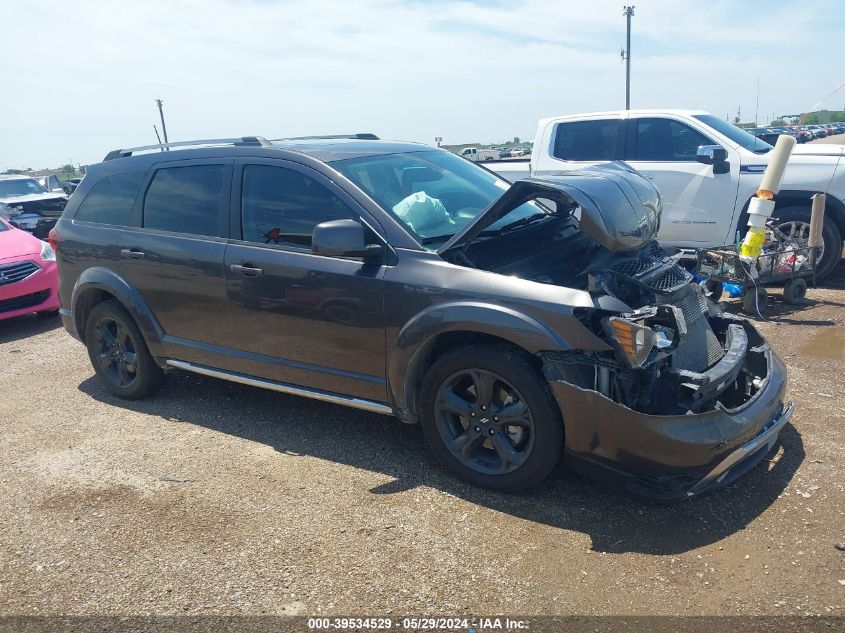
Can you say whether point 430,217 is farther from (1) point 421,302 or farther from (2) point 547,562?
(2) point 547,562

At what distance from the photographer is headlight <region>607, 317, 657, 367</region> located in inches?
122

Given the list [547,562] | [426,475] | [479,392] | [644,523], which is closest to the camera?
[547,562]

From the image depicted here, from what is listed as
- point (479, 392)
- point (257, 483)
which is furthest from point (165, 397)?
point (479, 392)

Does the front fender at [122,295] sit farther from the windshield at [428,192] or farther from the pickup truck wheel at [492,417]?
the pickup truck wheel at [492,417]

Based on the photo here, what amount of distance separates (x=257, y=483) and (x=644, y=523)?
6.93 feet

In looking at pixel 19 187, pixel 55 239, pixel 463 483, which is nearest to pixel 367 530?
pixel 463 483

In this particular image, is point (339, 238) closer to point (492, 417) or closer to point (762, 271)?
point (492, 417)

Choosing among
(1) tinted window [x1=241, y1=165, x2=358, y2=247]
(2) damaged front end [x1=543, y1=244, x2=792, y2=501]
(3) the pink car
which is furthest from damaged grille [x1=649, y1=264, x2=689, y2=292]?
(3) the pink car

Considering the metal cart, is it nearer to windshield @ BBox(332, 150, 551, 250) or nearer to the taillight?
windshield @ BBox(332, 150, 551, 250)

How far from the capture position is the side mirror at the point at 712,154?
7789 mm

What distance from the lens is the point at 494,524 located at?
11.1 ft

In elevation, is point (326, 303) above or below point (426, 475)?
above

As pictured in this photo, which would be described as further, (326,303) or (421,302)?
(326,303)

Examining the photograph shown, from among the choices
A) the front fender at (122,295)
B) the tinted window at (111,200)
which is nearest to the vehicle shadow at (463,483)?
the front fender at (122,295)
